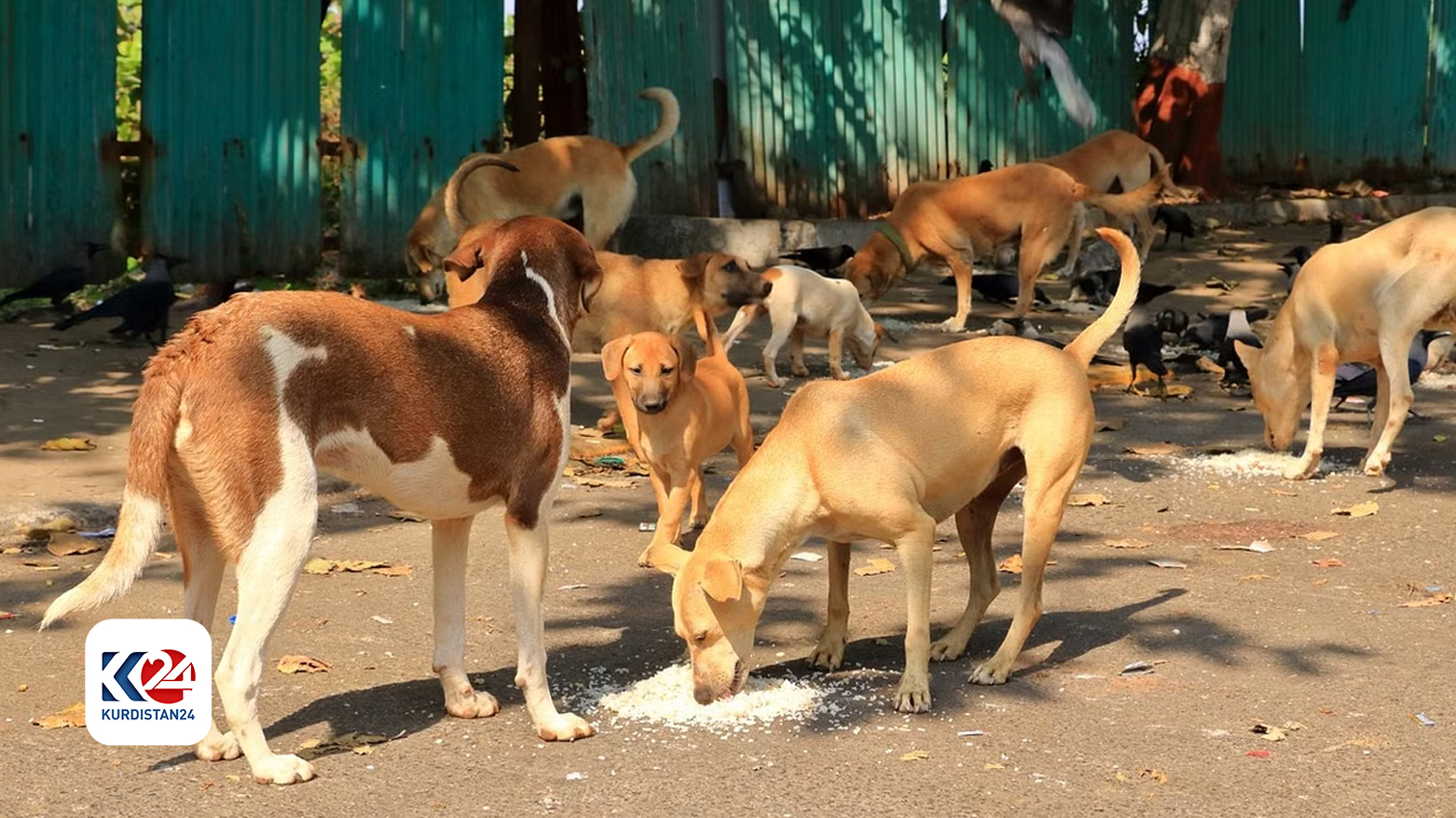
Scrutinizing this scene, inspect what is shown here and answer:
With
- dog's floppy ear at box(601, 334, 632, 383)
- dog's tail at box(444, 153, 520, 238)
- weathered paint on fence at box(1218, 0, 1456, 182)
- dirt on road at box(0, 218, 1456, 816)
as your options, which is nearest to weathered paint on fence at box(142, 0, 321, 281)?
dog's tail at box(444, 153, 520, 238)

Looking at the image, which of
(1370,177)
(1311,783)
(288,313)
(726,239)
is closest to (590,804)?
(288,313)

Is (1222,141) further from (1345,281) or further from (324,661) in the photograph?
(324,661)

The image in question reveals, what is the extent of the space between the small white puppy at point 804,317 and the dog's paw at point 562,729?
658 centimetres

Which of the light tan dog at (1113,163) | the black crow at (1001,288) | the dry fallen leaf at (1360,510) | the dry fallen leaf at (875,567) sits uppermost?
A: the light tan dog at (1113,163)

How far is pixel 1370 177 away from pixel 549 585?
17068 mm

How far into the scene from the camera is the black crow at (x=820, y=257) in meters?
15.2

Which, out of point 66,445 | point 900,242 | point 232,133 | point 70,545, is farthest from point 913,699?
point 232,133

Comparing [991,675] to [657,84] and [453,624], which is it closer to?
[453,624]

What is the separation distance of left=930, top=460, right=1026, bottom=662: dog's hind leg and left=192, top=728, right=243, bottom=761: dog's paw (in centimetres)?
260

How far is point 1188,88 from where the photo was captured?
19.3 meters

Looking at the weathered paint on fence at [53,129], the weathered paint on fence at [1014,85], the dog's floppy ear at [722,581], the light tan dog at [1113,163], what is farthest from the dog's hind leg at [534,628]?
the weathered paint on fence at [1014,85]

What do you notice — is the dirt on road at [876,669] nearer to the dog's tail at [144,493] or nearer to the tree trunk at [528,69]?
the dog's tail at [144,493]

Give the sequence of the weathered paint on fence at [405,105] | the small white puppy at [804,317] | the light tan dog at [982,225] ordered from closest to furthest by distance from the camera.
Result: the small white puppy at [804,317]
the weathered paint on fence at [405,105]
the light tan dog at [982,225]

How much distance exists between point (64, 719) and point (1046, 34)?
5.52 meters
